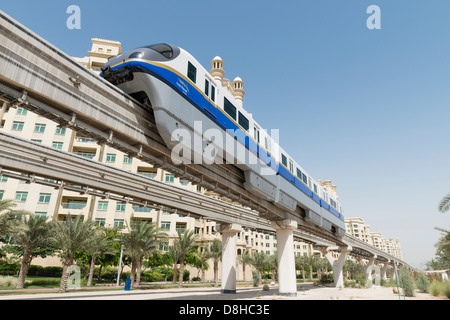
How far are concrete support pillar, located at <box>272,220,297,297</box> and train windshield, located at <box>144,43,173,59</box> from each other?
17.5 m

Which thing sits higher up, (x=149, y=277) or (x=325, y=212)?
(x=325, y=212)

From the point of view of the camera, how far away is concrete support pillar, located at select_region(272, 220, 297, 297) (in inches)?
898

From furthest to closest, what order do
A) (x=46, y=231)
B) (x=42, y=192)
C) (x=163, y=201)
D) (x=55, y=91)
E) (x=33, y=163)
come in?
1. (x=42, y=192)
2. (x=46, y=231)
3. (x=163, y=201)
4. (x=33, y=163)
5. (x=55, y=91)

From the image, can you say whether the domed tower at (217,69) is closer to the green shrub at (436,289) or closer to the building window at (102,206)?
the building window at (102,206)

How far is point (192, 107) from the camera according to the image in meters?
11.3

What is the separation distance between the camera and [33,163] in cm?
1348

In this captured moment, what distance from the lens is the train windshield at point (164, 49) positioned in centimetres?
1043

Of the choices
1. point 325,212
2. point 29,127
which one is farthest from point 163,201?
point 29,127

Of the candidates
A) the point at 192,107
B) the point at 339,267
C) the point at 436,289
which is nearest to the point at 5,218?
the point at 192,107

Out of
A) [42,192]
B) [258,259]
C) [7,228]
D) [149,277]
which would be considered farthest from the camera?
[258,259]

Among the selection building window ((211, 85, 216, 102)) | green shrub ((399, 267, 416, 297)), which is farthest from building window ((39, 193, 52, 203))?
green shrub ((399, 267, 416, 297))

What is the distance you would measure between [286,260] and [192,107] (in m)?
17.4
